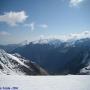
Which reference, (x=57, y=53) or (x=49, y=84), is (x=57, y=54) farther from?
(x=49, y=84)

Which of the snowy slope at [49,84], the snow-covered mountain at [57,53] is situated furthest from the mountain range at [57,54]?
the snowy slope at [49,84]

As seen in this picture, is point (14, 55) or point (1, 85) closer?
point (1, 85)

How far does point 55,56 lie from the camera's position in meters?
5.76

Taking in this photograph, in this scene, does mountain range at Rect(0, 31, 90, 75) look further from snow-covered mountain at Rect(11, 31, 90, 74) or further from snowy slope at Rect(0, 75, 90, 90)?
Answer: snowy slope at Rect(0, 75, 90, 90)

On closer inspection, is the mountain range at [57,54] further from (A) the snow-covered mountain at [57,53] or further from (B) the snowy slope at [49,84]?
(B) the snowy slope at [49,84]

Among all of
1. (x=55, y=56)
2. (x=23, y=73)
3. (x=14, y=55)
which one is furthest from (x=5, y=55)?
(x=55, y=56)

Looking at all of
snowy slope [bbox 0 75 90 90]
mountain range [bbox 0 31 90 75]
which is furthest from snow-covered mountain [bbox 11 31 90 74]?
snowy slope [bbox 0 75 90 90]

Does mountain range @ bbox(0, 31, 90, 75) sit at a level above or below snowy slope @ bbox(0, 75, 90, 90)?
above

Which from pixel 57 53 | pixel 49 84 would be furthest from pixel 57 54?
pixel 49 84

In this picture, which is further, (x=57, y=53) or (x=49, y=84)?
(x=57, y=53)

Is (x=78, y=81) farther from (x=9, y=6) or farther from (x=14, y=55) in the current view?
(x=9, y=6)

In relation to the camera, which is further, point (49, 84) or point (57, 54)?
point (57, 54)

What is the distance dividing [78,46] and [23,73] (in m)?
2.37

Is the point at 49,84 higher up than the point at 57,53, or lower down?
lower down
